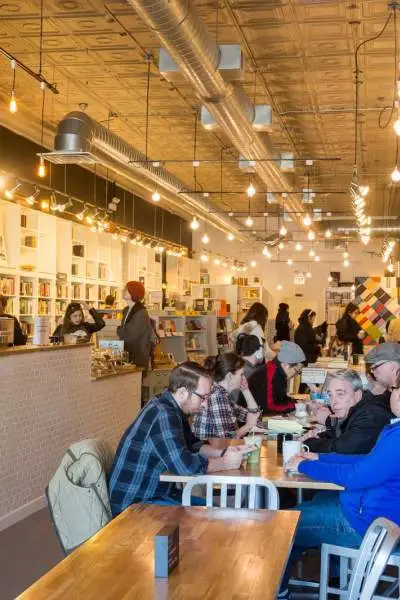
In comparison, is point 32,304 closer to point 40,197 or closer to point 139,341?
point 40,197

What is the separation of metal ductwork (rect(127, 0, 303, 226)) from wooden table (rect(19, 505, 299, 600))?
12.7 ft

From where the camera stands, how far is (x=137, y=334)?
34.7 ft

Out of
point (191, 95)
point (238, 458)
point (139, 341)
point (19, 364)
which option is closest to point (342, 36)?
point (191, 95)

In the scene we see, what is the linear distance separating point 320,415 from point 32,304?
831cm

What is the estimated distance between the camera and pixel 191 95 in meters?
11.8

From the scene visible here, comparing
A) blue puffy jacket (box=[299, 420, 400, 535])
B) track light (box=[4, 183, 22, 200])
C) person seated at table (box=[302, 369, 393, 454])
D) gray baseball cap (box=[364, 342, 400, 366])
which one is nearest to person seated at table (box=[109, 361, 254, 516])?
blue puffy jacket (box=[299, 420, 400, 535])

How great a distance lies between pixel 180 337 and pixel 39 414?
7.68m

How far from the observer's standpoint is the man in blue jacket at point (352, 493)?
380 centimetres

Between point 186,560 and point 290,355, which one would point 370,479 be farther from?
point 290,355

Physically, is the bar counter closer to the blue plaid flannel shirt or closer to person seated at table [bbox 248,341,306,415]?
person seated at table [bbox 248,341,306,415]

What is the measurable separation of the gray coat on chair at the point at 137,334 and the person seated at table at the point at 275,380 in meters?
3.23

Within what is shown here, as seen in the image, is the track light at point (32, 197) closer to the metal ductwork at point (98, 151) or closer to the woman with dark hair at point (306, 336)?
the metal ductwork at point (98, 151)

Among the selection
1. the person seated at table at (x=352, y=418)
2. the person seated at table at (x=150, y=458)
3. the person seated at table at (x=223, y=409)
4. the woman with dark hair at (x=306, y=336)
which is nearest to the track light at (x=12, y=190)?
the woman with dark hair at (x=306, y=336)

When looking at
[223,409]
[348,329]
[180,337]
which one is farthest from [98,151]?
[348,329]
